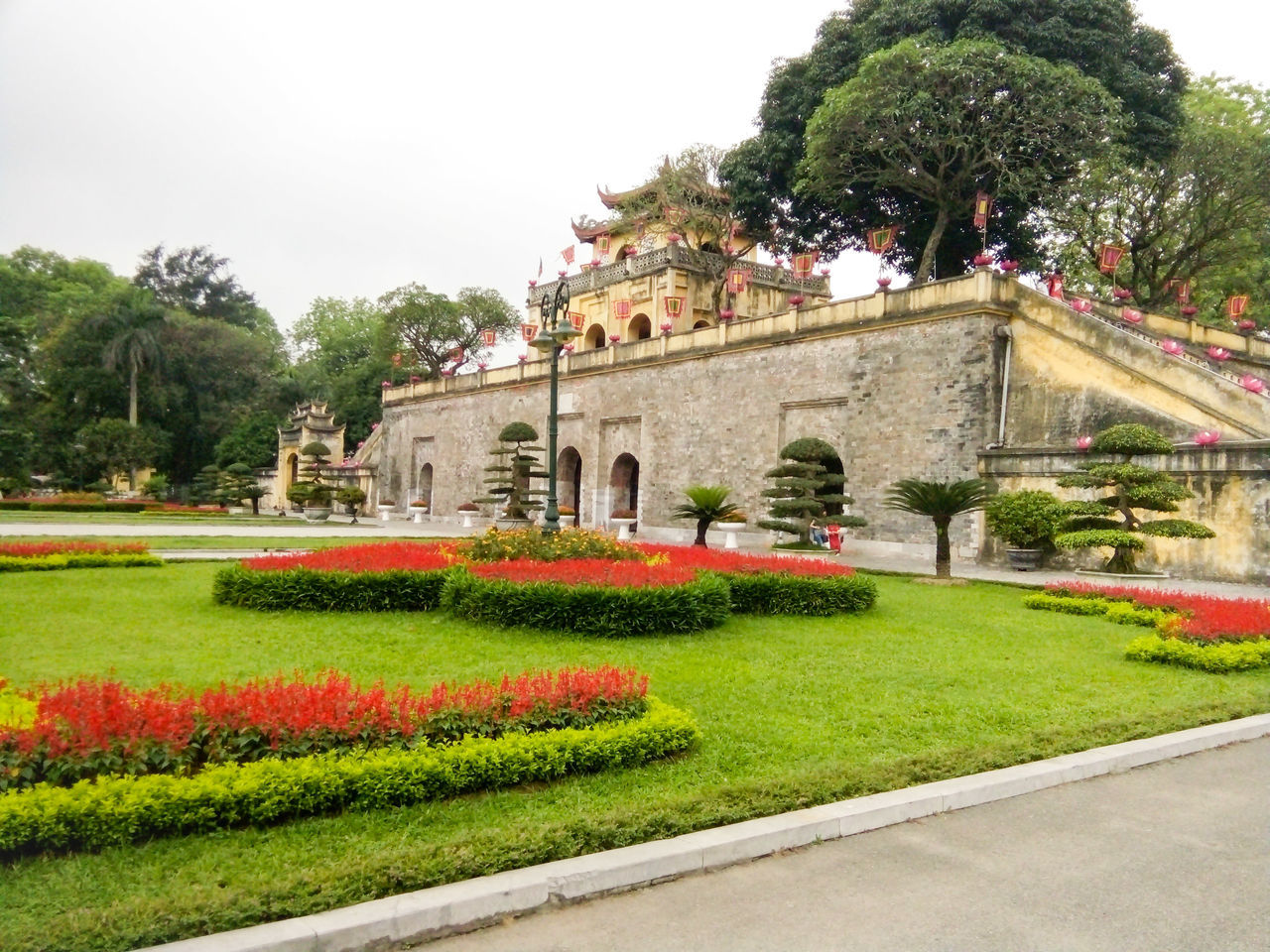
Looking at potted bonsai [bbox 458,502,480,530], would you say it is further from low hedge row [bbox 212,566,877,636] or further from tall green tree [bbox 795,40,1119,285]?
low hedge row [bbox 212,566,877,636]

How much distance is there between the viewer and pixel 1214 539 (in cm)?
1480

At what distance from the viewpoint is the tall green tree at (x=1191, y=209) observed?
24719 mm

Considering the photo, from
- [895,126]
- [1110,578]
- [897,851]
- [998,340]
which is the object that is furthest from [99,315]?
[897,851]

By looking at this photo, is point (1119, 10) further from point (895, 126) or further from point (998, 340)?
point (998, 340)

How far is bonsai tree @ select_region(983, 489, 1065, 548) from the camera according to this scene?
16656 millimetres

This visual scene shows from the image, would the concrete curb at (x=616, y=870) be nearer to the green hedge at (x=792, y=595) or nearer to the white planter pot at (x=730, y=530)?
the green hedge at (x=792, y=595)

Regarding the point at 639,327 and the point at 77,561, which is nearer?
A: the point at 77,561

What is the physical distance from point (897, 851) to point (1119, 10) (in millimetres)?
25016

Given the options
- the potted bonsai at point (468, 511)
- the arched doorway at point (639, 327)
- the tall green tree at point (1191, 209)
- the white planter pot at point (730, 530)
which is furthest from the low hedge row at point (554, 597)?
the arched doorway at point (639, 327)

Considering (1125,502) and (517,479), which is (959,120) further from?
(517,479)

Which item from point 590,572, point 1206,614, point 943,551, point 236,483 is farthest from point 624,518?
point 1206,614

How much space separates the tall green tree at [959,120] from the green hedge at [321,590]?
1603 centimetres

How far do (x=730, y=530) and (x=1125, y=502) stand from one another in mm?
9402

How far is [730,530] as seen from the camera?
21.8 m
